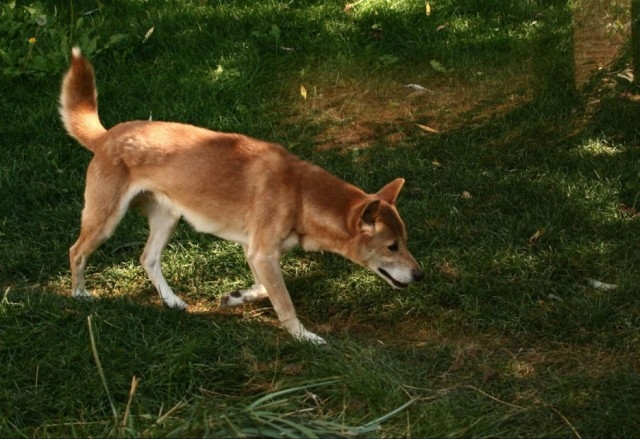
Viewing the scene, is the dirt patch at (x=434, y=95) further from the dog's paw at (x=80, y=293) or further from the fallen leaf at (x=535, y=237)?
the dog's paw at (x=80, y=293)

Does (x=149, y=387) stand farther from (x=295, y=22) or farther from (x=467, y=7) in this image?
(x=467, y=7)

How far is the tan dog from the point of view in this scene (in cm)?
607

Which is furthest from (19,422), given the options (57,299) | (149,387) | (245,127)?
(245,127)

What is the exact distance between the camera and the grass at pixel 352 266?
4949 millimetres

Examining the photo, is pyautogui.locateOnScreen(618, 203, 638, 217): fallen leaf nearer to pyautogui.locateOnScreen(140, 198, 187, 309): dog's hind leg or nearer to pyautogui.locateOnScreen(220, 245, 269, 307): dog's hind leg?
pyautogui.locateOnScreen(220, 245, 269, 307): dog's hind leg

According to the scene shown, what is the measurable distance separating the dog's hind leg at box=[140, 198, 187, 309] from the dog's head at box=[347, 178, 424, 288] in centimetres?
129

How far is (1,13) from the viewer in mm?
9617

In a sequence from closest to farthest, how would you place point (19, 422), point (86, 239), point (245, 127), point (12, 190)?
1. point (19, 422)
2. point (86, 239)
3. point (12, 190)
4. point (245, 127)

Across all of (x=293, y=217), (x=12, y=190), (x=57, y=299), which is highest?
(x=293, y=217)

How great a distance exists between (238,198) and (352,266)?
3.60 ft

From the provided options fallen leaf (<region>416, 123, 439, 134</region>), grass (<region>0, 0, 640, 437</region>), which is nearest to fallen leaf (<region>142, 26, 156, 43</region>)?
grass (<region>0, 0, 640, 437</region>)

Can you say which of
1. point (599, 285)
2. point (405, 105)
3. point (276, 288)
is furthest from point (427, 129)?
point (276, 288)

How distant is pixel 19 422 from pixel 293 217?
2065 mm

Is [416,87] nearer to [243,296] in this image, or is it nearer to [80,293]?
[243,296]
